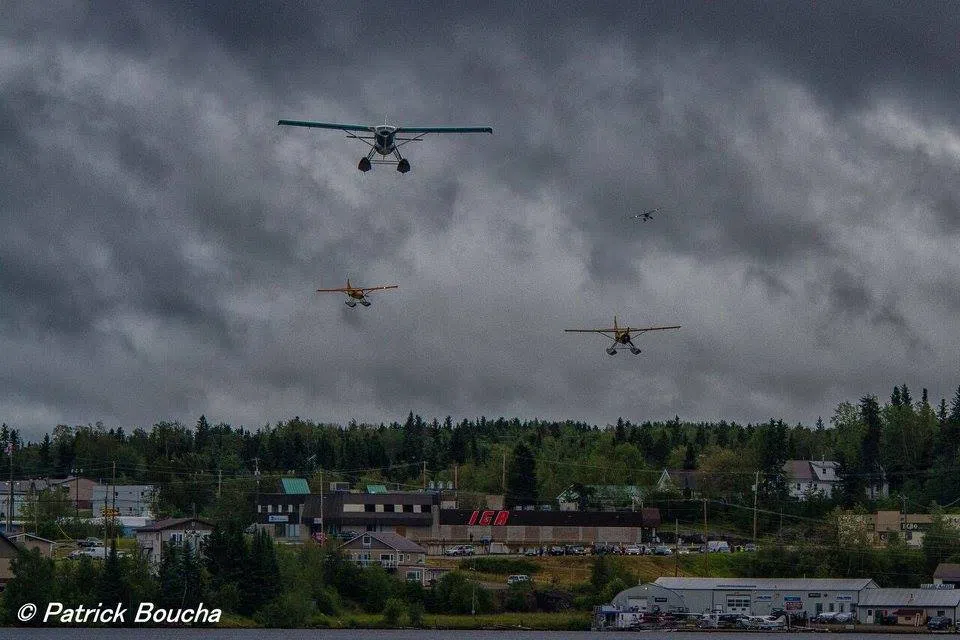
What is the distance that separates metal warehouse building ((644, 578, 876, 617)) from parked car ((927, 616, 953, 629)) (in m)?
5.66

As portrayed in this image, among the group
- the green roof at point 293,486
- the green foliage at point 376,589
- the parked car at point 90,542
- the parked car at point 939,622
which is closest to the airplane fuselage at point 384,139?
→ the green foliage at point 376,589

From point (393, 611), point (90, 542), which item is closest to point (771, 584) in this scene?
point (393, 611)

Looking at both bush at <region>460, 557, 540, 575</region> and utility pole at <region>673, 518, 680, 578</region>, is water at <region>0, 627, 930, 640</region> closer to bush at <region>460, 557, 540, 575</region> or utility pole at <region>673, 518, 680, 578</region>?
bush at <region>460, 557, 540, 575</region>

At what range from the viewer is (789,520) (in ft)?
533

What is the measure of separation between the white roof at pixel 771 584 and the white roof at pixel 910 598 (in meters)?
1.06

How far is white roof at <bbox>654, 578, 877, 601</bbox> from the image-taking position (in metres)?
122

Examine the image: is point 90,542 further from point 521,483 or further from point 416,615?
point 521,483

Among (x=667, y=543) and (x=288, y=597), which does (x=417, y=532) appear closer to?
(x=667, y=543)

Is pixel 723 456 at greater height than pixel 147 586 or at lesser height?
greater

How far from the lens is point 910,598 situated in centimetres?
12012

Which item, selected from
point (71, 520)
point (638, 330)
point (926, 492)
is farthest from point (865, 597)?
point (71, 520)

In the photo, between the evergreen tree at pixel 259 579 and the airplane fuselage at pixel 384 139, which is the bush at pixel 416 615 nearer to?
the evergreen tree at pixel 259 579

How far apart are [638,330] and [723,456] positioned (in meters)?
85.9

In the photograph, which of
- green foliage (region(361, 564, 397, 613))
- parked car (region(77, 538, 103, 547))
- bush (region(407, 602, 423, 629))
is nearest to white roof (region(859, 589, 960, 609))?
bush (region(407, 602, 423, 629))
